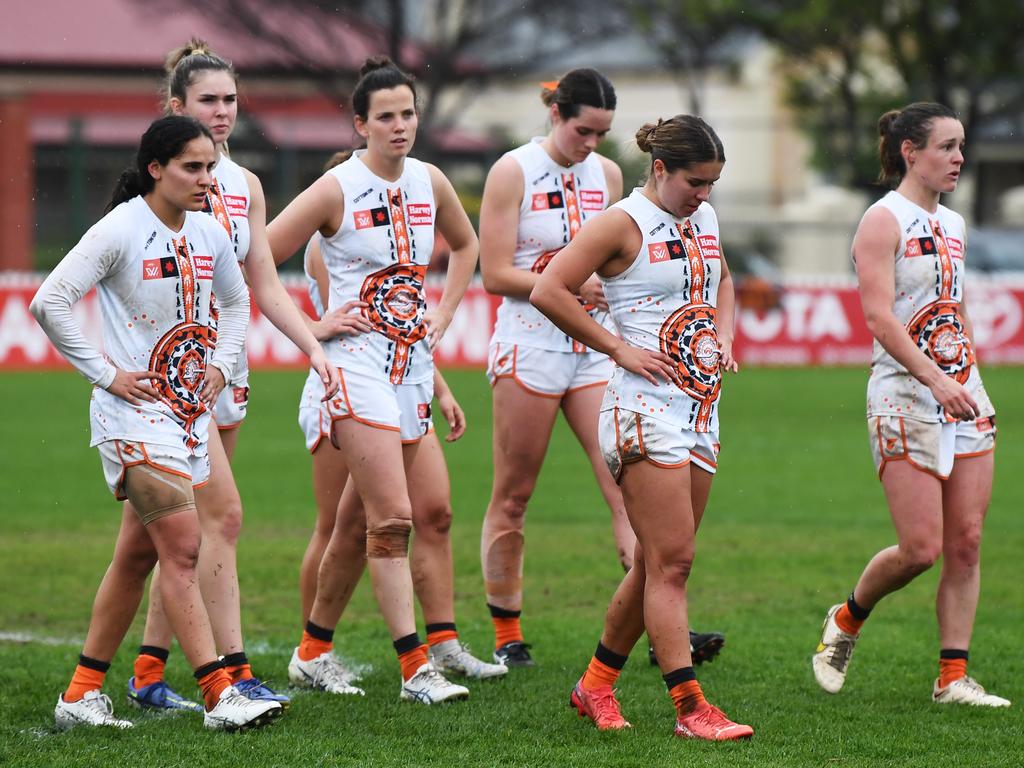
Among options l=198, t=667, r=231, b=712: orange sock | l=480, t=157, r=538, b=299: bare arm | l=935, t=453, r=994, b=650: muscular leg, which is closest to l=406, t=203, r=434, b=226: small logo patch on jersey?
l=480, t=157, r=538, b=299: bare arm

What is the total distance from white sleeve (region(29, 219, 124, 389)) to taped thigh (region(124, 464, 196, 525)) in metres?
0.33

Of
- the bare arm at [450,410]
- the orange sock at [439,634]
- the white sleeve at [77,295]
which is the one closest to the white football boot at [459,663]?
the orange sock at [439,634]

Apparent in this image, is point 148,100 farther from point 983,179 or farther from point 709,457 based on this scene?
point 709,457

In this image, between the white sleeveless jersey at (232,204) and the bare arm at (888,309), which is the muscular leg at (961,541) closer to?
the bare arm at (888,309)

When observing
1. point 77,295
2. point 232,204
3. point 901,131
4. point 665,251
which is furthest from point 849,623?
point 77,295

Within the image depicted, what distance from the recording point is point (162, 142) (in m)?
5.61

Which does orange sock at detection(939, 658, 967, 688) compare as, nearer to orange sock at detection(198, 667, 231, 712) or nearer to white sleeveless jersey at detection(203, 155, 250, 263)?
orange sock at detection(198, 667, 231, 712)

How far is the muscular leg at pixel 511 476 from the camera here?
722 centimetres

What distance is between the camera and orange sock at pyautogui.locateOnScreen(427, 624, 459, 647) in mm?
6902

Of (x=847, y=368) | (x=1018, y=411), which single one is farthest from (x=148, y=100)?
(x=1018, y=411)

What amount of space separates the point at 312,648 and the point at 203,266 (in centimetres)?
182

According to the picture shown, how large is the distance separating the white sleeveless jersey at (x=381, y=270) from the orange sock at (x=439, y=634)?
43.5 inches

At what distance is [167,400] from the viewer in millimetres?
5688

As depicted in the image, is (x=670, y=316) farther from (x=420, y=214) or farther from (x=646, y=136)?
(x=420, y=214)
